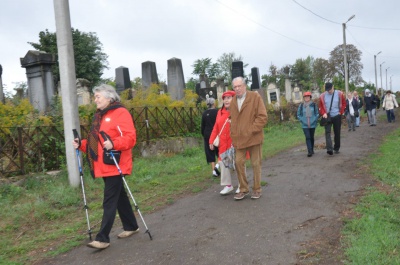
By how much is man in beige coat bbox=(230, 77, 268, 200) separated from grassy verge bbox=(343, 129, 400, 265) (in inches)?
69.4

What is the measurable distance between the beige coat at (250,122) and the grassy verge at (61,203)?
6.25ft

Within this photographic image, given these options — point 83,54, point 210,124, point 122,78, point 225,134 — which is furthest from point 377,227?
point 83,54

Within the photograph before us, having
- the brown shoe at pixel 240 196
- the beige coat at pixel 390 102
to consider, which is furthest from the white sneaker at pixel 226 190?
the beige coat at pixel 390 102

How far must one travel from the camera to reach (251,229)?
518 centimetres

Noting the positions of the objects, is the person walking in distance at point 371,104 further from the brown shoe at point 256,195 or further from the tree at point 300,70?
the tree at point 300,70

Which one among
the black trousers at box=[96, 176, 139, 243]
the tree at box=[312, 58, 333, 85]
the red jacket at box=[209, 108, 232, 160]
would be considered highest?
the tree at box=[312, 58, 333, 85]

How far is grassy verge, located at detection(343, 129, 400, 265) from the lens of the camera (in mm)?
4023

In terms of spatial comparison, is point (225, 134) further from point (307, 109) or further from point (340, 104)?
point (340, 104)

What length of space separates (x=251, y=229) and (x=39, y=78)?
1180 centimetres

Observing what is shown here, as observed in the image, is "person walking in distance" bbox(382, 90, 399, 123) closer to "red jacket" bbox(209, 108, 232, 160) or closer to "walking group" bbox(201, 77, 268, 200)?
"red jacket" bbox(209, 108, 232, 160)

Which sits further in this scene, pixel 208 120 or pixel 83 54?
pixel 83 54

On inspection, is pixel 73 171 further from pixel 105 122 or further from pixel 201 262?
pixel 201 262

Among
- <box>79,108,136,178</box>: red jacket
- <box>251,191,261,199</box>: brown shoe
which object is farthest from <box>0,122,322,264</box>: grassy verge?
<box>251,191,261,199</box>: brown shoe

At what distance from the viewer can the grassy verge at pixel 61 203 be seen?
5737 millimetres
